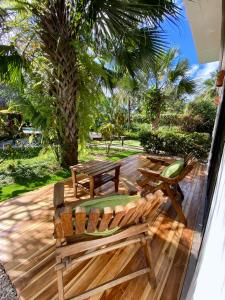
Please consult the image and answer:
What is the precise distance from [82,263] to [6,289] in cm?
61

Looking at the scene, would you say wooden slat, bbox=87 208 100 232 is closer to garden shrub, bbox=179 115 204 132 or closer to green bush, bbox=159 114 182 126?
garden shrub, bbox=179 115 204 132

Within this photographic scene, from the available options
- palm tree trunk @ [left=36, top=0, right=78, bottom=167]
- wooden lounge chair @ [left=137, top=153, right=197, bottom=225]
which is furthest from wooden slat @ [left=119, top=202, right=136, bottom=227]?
palm tree trunk @ [left=36, top=0, right=78, bottom=167]

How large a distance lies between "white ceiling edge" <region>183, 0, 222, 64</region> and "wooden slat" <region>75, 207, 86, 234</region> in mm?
2439

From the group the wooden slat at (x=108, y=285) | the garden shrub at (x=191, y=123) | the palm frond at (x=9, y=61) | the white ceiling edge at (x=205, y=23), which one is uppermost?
the white ceiling edge at (x=205, y=23)

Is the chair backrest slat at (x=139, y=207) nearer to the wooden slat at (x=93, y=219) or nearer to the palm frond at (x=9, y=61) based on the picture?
the wooden slat at (x=93, y=219)

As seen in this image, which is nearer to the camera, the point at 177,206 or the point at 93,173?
the point at 177,206

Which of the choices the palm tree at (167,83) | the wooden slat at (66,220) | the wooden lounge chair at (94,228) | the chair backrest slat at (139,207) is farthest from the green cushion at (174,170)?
the palm tree at (167,83)

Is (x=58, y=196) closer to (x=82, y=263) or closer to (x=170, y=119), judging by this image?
(x=82, y=263)

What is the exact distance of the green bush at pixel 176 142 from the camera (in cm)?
568

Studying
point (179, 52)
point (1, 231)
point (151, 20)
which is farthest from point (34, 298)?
point (179, 52)

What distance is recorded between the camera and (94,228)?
1.26 metres

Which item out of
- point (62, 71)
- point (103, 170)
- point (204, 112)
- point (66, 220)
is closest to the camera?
point (66, 220)

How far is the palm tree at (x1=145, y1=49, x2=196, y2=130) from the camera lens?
708 cm

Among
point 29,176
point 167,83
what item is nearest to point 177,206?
point 29,176
